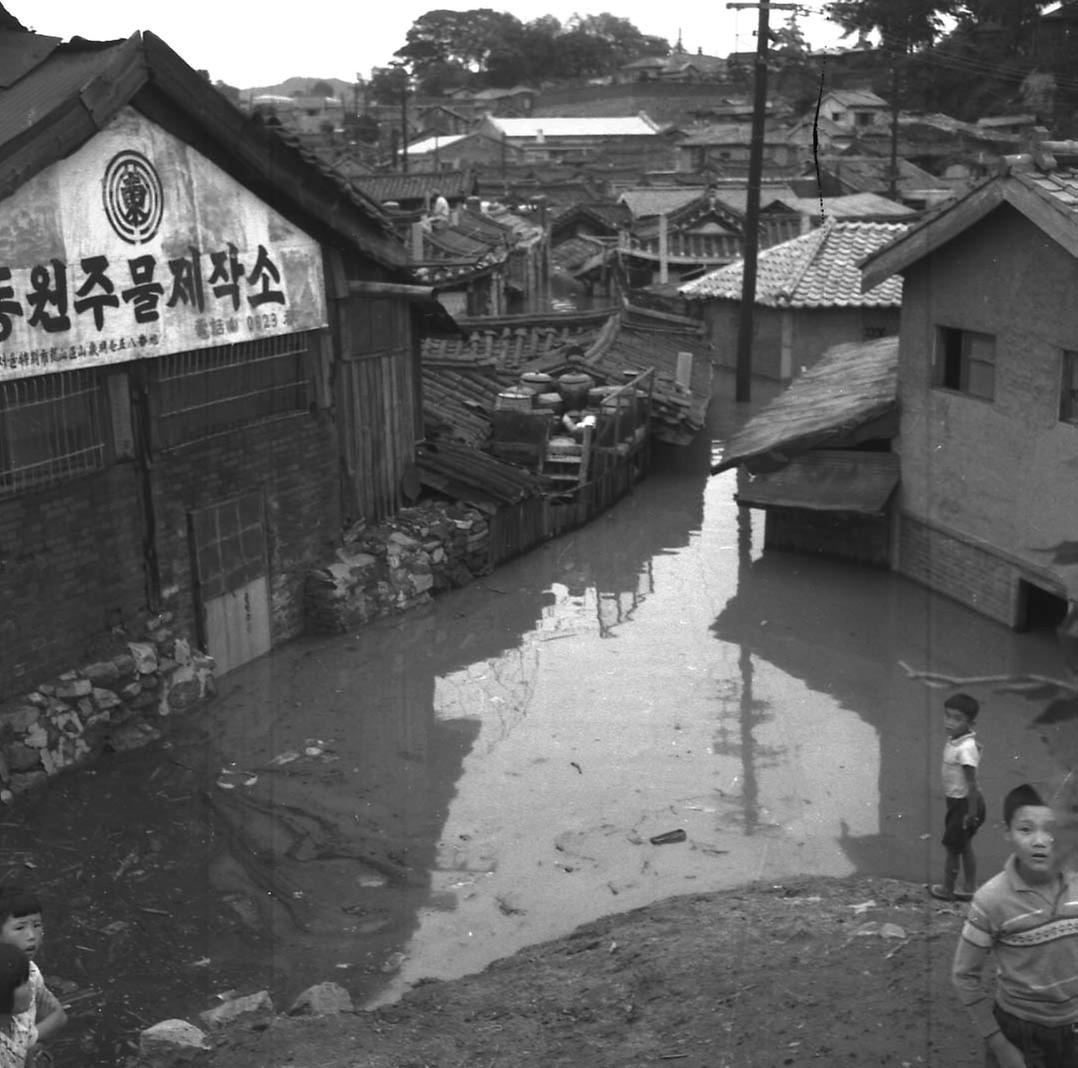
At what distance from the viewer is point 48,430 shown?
11.1 metres

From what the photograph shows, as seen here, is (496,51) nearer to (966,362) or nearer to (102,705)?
(966,362)

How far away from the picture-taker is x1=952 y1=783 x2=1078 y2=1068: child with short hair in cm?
519

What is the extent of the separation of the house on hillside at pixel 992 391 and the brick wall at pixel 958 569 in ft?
0.05

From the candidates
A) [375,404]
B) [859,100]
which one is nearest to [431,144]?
[859,100]

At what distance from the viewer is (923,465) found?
51.8 feet

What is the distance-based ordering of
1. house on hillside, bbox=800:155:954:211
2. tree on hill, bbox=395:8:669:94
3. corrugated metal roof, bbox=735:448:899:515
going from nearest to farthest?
corrugated metal roof, bbox=735:448:899:515, house on hillside, bbox=800:155:954:211, tree on hill, bbox=395:8:669:94

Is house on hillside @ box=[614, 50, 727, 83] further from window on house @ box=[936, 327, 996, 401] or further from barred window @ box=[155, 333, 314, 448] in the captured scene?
barred window @ box=[155, 333, 314, 448]

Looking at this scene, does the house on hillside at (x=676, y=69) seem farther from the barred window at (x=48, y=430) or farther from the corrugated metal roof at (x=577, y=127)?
the barred window at (x=48, y=430)

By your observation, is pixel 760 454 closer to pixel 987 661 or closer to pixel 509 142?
pixel 987 661

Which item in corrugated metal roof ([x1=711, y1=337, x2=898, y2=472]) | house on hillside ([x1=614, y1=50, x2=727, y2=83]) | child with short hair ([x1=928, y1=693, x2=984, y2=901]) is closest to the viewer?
child with short hair ([x1=928, y1=693, x2=984, y2=901])

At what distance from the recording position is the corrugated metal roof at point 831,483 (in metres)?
16.1

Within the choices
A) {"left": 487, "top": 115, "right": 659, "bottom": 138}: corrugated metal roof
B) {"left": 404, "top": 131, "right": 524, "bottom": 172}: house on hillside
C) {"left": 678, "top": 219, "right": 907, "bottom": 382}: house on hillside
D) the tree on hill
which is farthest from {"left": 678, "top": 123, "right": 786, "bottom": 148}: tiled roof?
the tree on hill

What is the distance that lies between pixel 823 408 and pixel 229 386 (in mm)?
7516

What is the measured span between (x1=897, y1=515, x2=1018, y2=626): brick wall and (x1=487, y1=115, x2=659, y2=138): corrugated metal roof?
211ft
